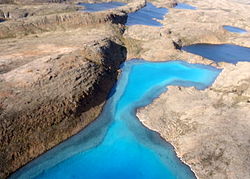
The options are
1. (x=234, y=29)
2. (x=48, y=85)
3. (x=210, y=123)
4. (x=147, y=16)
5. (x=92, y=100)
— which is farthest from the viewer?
(x=147, y=16)

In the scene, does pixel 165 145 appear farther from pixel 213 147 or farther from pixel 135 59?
pixel 135 59

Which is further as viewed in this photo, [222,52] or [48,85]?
[222,52]

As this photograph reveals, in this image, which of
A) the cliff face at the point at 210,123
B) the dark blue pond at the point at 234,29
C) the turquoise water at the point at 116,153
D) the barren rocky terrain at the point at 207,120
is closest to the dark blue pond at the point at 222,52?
the barren rocky terrain at the point at 207,120

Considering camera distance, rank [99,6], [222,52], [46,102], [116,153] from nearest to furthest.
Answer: [116,153] → [46,102] → [222,52] → [99,6]

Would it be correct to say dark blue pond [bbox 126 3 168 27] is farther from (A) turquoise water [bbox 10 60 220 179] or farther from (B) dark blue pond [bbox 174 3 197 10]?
(A) turquoise water [bbox 10 60 220 179]

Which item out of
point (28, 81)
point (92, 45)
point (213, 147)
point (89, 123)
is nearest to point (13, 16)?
point (92, 45)

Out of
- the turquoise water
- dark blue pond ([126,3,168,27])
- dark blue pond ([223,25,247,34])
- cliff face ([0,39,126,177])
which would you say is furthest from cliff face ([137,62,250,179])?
dark blue pond ([223,25,247,34])

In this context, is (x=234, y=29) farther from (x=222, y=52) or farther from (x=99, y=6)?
(x=99, y=6)

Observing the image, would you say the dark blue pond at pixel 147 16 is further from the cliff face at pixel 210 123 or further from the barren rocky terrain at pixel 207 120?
the cliff face at pixel 210 123

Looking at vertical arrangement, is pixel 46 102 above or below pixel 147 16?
above

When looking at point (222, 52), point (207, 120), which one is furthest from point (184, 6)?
point (207, 120)
